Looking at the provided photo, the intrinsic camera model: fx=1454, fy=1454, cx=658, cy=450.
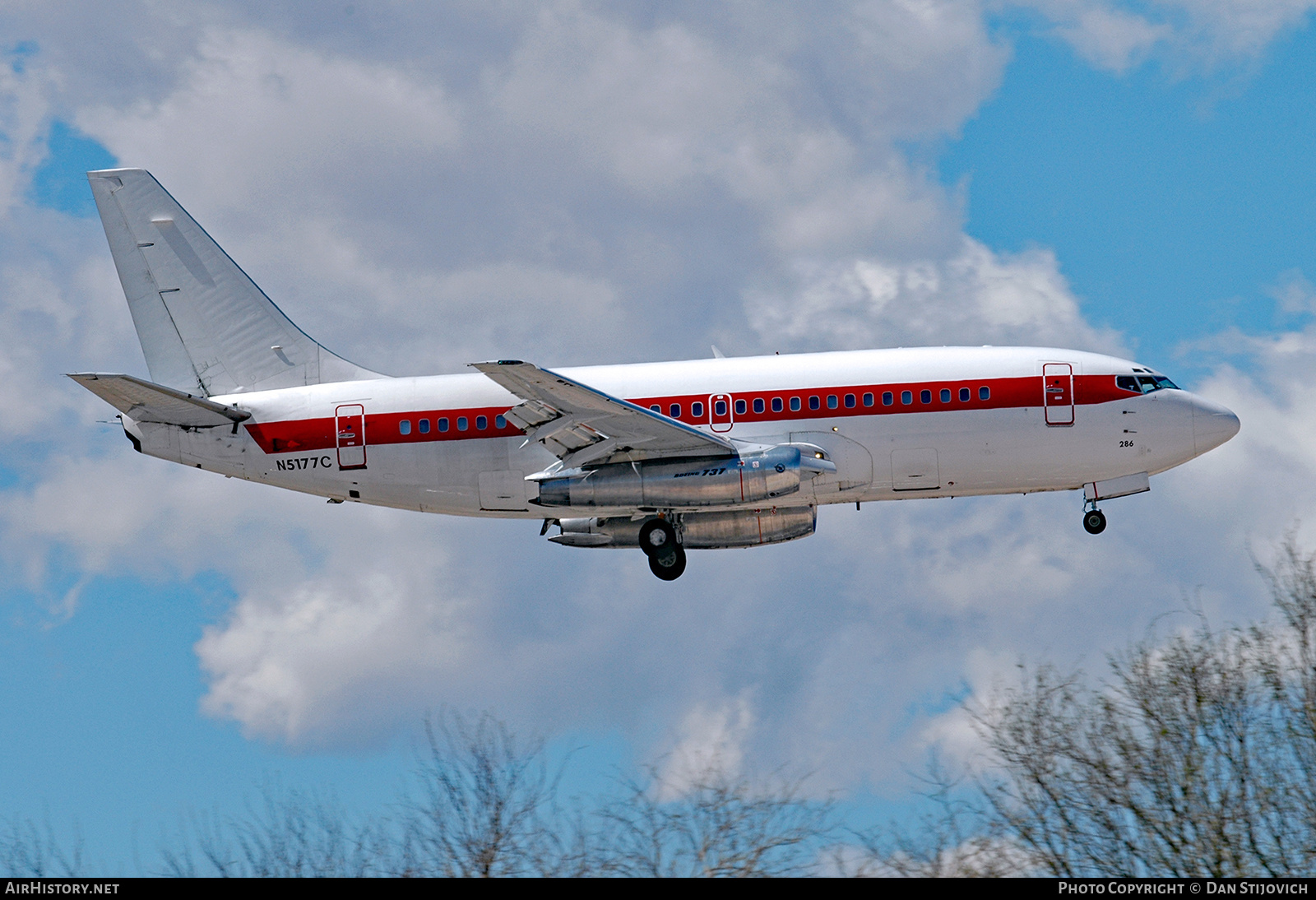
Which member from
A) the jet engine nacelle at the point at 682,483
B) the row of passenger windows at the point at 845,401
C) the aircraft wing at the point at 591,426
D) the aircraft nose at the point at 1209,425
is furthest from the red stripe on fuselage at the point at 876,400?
the aircraft nose at the point at 1209,425

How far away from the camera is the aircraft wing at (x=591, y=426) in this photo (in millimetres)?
31234

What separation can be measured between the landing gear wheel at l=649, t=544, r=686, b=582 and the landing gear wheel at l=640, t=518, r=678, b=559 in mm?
72

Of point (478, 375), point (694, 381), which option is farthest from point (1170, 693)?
point (478, 375)

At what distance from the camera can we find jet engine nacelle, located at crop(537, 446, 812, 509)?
32125mm

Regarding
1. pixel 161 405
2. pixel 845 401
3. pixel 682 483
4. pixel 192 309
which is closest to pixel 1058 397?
pixel 845 401

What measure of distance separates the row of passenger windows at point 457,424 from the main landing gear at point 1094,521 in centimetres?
1390

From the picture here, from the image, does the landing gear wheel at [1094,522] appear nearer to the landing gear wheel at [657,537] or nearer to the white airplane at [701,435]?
the white airplane at [701,435]

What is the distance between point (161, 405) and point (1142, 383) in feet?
75.9

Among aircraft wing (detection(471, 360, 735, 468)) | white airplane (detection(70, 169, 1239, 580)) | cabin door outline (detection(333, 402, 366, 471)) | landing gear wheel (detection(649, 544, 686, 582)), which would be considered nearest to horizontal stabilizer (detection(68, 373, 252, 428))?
white airplane (detection(70, 169, 1239, 580))

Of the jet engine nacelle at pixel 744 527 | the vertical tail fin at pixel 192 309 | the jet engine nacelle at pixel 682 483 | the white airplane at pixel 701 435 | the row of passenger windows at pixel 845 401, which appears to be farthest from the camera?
the vertical tail fin at pixel 192 309

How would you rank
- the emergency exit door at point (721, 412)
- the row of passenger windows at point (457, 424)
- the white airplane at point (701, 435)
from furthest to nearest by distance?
the row of passenger windows at point (457, 424) → the emergency exit door at point (721, 412) → the white airplane at point (701, 435)

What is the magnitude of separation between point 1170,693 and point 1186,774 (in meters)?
1.89

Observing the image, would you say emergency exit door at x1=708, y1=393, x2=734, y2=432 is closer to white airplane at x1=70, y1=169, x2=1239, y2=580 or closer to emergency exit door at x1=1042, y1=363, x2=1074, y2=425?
white airplane at x1=70, y1=169, x2=1239, y2=580
